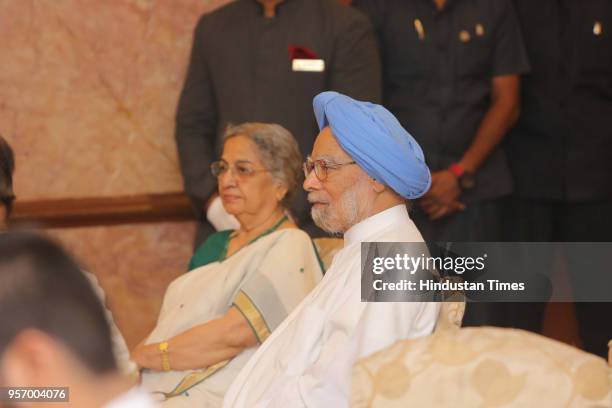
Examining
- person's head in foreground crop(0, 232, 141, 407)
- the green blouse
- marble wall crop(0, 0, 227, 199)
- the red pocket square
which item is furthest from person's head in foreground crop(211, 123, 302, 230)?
person's head in foreground crop(0, 232, 141, 407)

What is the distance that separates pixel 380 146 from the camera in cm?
328

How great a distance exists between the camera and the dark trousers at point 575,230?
16.3ft

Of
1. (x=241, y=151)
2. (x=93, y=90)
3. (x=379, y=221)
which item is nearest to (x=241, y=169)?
(x=241, y=151)

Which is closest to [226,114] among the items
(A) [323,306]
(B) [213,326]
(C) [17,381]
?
(B) [213,326]

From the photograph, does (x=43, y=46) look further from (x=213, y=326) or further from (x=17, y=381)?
(x=17, y=381)

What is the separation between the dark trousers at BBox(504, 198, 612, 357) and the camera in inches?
195

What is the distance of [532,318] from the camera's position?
498cm

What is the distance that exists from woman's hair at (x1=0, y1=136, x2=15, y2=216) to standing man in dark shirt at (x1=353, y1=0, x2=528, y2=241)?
1863 millimetres

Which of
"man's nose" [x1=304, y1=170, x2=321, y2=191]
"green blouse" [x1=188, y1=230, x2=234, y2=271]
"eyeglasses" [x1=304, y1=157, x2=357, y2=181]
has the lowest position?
"green blouse" [x1=188, y1=230, x2=234, y2=271]

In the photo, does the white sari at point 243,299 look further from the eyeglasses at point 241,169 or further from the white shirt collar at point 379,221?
the white shirt collar at point 379,221

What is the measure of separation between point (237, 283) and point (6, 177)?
0.84 meters

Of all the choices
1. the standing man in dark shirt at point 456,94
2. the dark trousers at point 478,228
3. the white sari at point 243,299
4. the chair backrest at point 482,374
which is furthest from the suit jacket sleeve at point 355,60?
the chair backrest at point 482,374

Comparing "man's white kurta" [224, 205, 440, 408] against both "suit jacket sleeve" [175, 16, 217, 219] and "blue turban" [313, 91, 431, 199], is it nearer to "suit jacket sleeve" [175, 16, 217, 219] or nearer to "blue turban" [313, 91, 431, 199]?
"blue turban" [313, 91, 431, 199]

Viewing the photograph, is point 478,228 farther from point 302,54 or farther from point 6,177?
point 6,177
